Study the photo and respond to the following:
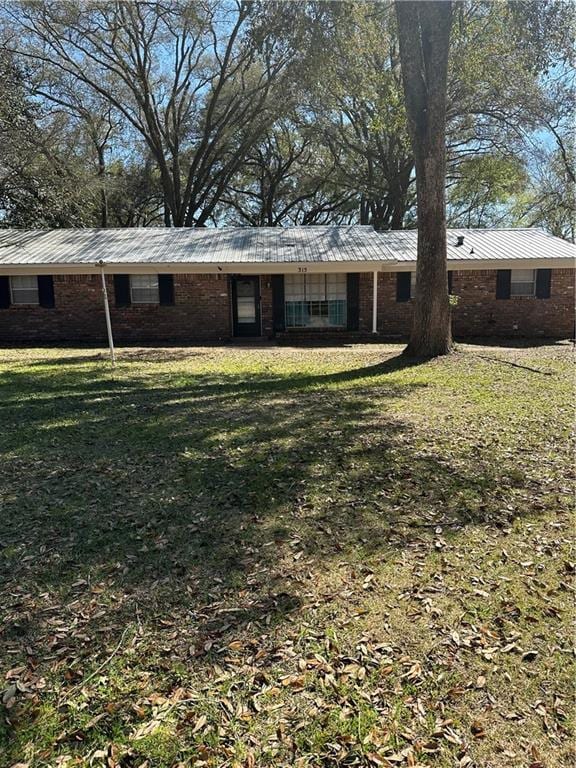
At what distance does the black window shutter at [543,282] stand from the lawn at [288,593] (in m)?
11.2

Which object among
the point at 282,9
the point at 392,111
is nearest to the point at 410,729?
the point at 282,9

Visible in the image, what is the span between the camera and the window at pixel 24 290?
15.9m

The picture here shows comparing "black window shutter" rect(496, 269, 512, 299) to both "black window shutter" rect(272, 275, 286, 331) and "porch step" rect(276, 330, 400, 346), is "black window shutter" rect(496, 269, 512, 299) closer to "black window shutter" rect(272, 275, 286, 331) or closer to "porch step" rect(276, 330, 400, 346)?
"porch step" rect(276, 330, 400, 346)

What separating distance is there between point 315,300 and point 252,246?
109 inches

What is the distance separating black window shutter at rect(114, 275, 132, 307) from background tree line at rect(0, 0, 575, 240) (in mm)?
4948

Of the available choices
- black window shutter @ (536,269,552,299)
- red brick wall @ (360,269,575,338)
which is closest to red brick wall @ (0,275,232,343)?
red brick wall @ (360,269,575,338)

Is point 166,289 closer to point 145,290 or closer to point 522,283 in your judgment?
point 145,290

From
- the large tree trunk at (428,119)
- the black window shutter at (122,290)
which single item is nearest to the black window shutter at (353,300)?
the large tree trunk at (428,119)

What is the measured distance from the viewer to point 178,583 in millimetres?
3045

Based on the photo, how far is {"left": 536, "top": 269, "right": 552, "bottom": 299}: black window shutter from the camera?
16139mm

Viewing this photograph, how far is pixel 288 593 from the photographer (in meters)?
2.95

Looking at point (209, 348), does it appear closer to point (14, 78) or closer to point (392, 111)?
point (392, 111)

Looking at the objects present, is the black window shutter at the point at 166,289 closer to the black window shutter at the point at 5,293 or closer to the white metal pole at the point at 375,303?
the black window shutter at the point at 5,293

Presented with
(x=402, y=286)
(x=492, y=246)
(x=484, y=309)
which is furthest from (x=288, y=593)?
(x=492, y=246)
